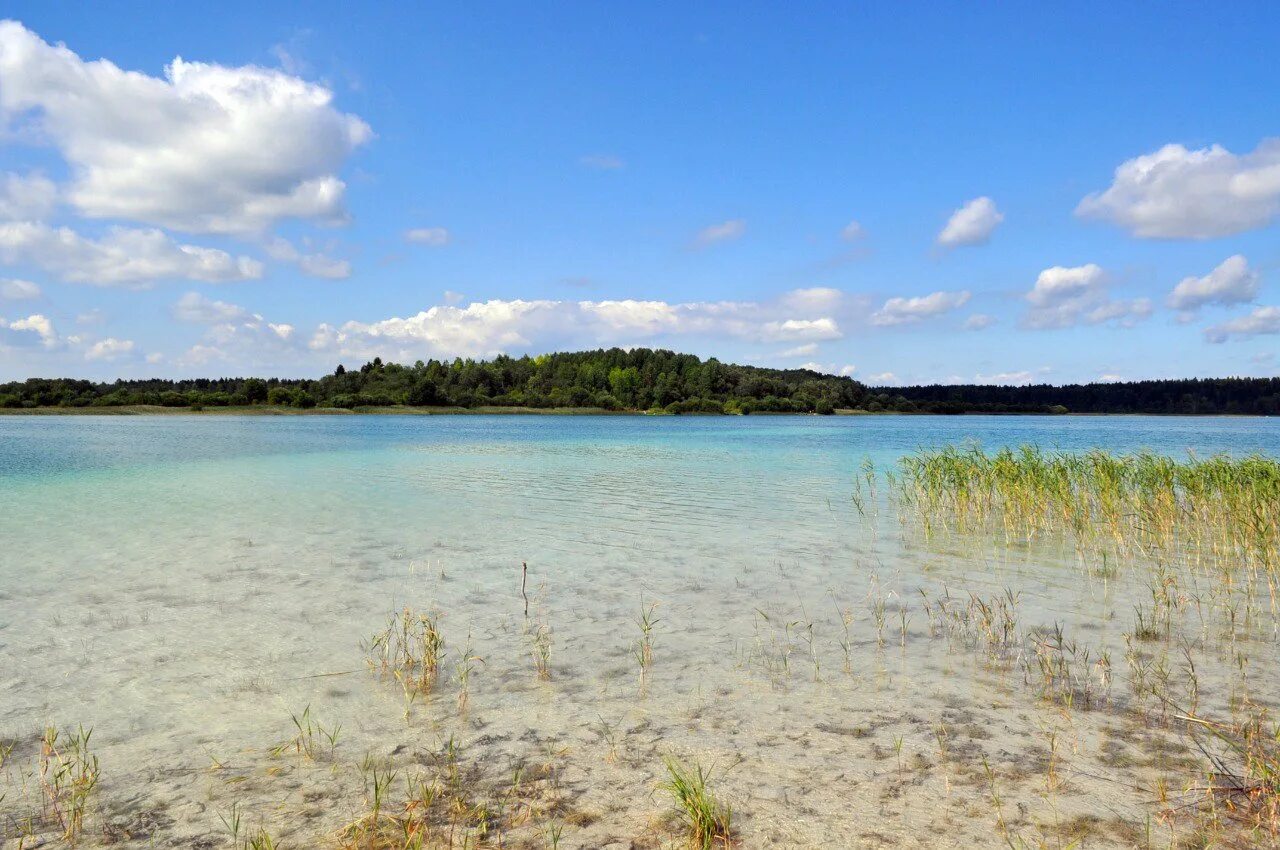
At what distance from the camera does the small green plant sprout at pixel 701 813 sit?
3.87 meters

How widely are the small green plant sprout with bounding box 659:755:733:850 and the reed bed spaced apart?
34.0 feet

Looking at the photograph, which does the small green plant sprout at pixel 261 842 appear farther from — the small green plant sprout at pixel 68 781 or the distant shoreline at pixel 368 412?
the distant shoreline at pixel 368 412

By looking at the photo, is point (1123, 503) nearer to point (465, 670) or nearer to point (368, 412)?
point (465, 670)

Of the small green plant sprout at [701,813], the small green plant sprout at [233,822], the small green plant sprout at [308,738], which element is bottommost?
the small green plant sprout at [308,738]

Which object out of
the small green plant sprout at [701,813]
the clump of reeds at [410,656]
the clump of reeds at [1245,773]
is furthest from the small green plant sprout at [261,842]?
the clump of reeds at [1245,773]

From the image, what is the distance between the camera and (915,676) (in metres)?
6.60

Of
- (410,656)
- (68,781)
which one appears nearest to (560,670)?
(410,656)

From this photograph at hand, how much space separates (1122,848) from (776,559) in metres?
8.64

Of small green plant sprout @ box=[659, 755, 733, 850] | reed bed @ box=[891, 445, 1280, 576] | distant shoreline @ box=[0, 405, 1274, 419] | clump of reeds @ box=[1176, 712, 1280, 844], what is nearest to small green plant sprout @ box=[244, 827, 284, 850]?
small green plant sprout @ box=[659, 755, 733, 850]

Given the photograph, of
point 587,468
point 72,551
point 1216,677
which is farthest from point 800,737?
point 587,468

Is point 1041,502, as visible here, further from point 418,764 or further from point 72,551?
point 72,551

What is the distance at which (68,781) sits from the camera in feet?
15.4

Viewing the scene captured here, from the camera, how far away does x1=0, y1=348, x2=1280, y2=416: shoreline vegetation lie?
418 ft

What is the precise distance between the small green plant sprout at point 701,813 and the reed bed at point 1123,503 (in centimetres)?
1038
